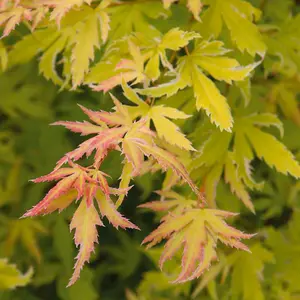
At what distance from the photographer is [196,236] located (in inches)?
33.4

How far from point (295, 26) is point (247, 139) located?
A: 0.30 m

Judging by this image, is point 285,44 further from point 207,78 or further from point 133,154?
point 133,154

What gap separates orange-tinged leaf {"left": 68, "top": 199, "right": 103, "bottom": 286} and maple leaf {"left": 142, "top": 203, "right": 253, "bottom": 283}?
16cm

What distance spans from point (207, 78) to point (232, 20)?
188 millimetres

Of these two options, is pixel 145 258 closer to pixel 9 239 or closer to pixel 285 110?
pixel 9 239

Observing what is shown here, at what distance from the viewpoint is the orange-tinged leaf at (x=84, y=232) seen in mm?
707

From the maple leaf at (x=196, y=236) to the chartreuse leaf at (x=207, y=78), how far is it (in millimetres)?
150

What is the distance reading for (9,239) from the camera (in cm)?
158

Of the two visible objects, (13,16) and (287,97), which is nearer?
(13,16)

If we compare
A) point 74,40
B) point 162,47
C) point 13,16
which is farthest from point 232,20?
point 13,16

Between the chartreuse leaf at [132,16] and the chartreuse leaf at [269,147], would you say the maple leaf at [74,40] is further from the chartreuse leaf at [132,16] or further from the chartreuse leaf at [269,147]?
the chartreuse leaf at [269,147]

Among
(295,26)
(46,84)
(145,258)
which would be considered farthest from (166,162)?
(145,258)

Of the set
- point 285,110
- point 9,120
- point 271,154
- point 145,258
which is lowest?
point 145,258

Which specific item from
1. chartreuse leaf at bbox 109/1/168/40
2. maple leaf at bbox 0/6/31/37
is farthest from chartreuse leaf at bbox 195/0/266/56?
maple leaf at bbox 0/6/31/37
